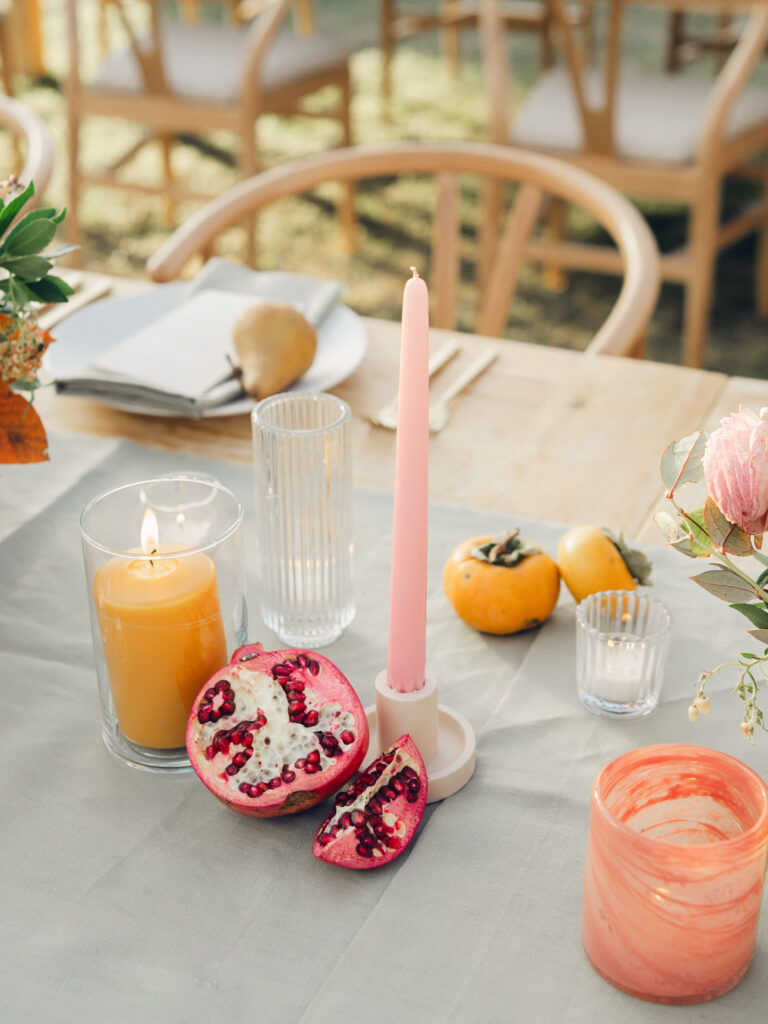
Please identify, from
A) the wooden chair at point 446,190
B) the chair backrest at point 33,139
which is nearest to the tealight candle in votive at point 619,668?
the wooden chair at point 446,190

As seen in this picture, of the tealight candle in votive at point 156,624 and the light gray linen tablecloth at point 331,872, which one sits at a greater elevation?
the tealight candle in votive at point 156,624

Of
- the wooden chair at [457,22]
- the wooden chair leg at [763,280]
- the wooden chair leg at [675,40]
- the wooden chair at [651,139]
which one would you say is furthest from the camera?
the wooden chair at [457,22]

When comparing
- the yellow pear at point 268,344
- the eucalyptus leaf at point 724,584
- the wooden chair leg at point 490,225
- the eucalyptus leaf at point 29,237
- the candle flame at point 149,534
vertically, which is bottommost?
the wooden chair leg at point 490,225

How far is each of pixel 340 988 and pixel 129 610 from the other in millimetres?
234

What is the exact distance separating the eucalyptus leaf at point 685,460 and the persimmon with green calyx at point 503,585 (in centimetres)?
26

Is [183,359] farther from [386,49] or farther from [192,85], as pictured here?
[386,49]

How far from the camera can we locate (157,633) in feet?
2.19

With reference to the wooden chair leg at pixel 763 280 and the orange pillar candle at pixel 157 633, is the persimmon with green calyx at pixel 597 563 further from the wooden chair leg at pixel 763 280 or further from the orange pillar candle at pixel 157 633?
the wooden chair leg at pixel 763 280

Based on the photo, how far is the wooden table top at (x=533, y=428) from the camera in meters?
0.99

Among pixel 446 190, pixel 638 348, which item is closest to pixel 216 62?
pixel 446 190

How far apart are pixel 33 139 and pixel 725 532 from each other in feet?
4.38

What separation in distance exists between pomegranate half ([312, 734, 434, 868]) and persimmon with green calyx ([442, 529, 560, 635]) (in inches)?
6.7

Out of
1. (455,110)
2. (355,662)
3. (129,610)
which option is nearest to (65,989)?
(129,610)

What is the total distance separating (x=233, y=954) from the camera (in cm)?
58
